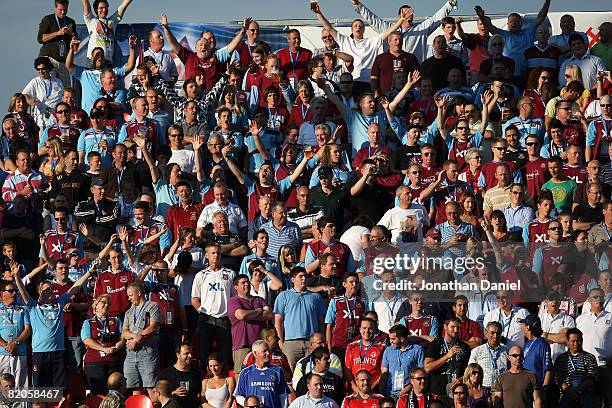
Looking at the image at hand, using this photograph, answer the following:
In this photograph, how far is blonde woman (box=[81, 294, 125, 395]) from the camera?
17859 mm

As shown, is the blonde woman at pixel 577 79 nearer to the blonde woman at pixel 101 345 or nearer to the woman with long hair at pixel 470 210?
the woman with long hair at pixel 470 210

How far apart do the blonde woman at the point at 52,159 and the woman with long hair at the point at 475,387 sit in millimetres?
6913

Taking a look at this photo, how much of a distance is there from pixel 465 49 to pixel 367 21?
189 cm

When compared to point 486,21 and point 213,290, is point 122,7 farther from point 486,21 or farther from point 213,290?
point 213,290

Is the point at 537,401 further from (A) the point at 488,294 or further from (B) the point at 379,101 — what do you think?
(B) the point at 379,101

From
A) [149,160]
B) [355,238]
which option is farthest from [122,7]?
[355,238]

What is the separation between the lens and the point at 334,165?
20156 millimetres

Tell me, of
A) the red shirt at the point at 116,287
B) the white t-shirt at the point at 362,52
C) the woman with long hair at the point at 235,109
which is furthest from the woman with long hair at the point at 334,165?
the white t-shirt at the point at 362,52

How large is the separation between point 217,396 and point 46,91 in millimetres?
7578

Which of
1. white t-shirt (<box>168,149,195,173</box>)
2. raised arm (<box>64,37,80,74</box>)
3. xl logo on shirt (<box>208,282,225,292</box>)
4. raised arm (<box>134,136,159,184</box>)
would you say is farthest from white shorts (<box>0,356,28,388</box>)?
raised arm (<box>64,37,80,74</box>)

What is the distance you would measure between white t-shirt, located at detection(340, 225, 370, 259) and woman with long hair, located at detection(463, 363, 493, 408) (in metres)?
2.76

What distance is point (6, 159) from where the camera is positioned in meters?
21.3

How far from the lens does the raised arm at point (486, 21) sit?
23308mm

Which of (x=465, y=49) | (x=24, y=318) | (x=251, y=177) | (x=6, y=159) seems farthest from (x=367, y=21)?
(x=24, y=318)
